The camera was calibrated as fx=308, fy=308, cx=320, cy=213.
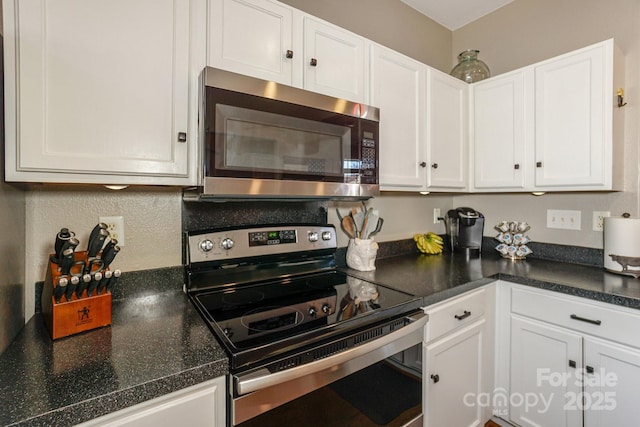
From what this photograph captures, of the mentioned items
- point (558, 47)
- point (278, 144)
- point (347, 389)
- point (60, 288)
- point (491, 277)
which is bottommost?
point (347, 389)

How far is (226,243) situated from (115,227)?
41 cm

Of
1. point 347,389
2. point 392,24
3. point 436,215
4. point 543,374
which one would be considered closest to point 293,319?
point 347,389

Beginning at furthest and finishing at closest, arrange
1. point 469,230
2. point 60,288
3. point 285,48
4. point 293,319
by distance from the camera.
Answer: point 469,230
point 285,48
point 293,319
point 60,288

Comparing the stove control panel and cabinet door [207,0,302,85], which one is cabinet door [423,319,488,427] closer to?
the stove control panel

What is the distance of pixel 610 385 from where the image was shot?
4.12 feet

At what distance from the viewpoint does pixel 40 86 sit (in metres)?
0.84

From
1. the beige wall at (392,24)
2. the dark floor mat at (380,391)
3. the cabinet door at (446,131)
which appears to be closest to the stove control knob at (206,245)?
the dark floor mat at (380,391)

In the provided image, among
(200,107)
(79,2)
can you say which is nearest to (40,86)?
(79,2)

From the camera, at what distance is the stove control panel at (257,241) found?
4.12 ft

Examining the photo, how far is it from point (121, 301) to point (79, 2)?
977 millimetres

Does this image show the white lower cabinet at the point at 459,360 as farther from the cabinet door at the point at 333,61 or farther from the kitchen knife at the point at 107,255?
the kitchen knife at the point at 107,255

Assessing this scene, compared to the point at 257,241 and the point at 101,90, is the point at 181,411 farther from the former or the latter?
the point at 101,90

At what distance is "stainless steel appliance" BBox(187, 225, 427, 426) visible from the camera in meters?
0.80

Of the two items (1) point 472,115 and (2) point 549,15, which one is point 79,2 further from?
(2) point 549,15
